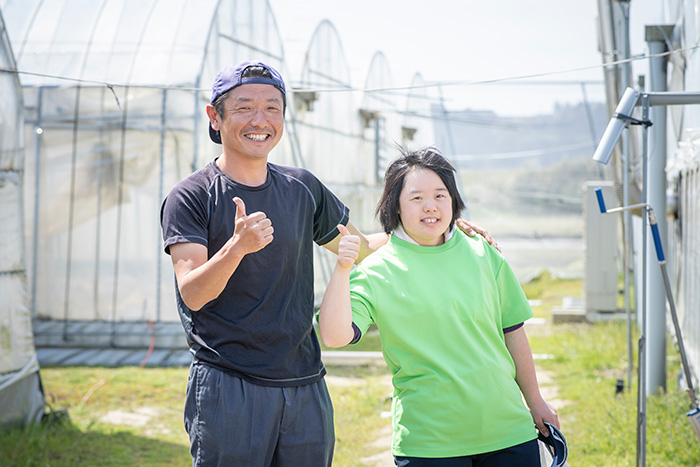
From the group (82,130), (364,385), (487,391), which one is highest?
(82,130)

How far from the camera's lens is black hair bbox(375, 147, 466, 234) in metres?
1.82

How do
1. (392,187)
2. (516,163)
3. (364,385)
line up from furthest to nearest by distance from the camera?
(516,163)
(364,385)
(392,187)

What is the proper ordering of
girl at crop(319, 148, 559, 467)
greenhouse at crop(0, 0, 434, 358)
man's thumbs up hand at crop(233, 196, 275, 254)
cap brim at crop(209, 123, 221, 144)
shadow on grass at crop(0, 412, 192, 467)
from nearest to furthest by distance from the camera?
1. man's thumbs up hand at crop(233, 196, 275, 254)
2. girl at crop(319, 148, 559, 467)
3. cap brim at crop(209, 123, 221, 144)
4. shadow on grass at crop(0, 412, 192, 467)
5. greenhouse at crop(0, 0, 434, 358)

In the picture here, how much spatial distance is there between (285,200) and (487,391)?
0.69 m

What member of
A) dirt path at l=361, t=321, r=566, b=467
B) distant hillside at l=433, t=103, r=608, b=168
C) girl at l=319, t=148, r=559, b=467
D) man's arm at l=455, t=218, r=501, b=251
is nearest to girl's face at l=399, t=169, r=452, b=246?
girl at l=319, t=148, r=559, b=467

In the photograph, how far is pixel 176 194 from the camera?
1733 mm

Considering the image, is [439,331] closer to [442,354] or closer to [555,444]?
[442,354]

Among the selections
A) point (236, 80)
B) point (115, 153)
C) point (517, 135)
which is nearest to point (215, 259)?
point (236, 80)

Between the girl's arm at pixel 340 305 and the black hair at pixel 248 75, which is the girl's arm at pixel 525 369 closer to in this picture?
the girl's arm at pixel 340 305

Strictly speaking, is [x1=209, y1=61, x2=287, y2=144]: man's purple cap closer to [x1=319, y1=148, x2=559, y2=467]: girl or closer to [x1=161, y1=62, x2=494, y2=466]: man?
[x1=161, y1=62, x2=494, y2=466]: man

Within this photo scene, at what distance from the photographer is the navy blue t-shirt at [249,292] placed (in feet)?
5.71

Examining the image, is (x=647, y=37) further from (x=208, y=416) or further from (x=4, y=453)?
(x=4, y=453)

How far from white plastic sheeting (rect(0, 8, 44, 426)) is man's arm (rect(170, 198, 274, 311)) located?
2.52m

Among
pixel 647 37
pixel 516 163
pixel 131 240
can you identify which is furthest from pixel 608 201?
pixel 516 163
